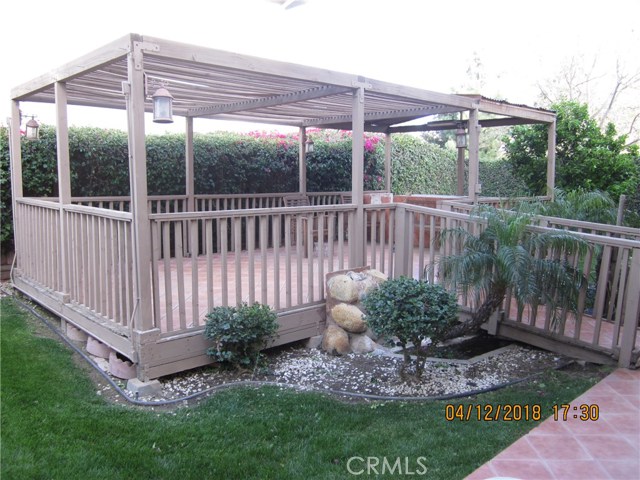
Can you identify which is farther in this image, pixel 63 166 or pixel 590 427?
pixel 63 166

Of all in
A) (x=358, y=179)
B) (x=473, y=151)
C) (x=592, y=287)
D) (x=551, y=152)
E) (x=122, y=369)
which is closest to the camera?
(x=122, y=369)

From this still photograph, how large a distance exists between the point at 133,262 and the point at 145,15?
10262 millimetres

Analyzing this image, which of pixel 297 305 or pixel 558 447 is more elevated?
pixel 297 305

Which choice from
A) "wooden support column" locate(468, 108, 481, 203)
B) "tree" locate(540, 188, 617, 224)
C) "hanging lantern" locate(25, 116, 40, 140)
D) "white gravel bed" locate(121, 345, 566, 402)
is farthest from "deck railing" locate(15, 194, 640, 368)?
"wooden support column" locate(468, 108, 481, 203)

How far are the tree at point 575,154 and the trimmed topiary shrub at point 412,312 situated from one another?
21.8 feet

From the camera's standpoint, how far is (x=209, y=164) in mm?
8938

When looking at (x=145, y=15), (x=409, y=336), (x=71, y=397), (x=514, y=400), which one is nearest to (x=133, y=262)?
(x=71, y=397)

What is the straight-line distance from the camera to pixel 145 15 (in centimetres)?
1245

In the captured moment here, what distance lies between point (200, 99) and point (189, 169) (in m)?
1.77

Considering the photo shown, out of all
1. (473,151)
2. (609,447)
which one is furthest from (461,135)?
(609,447)

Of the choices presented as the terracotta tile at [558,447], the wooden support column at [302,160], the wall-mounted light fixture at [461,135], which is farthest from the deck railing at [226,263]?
the wooden support column at [302,160]

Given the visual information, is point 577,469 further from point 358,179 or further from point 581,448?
point 358,179

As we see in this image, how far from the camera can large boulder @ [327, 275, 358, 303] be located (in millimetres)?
5117

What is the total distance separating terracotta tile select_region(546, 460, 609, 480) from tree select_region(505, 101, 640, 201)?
7.61 metres
